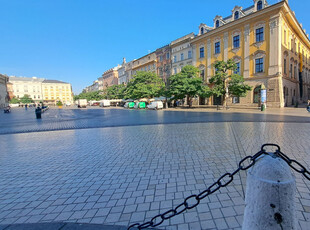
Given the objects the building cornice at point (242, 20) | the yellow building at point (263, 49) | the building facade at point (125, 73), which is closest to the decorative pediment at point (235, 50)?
the yellow building at point (263, 49)

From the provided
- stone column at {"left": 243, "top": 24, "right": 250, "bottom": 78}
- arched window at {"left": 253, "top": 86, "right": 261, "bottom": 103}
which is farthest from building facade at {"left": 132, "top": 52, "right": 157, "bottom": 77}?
arched window at {"left": 253, "top": 86, "right": 261, "bottom": 103}

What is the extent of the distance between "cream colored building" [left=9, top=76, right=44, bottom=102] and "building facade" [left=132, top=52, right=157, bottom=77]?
81.7 m

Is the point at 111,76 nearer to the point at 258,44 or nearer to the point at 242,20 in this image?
the point at 242,20

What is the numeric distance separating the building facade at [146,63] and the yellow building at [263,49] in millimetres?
20942

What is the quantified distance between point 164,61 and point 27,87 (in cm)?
10274

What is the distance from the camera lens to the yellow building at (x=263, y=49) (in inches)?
1003

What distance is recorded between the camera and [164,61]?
164 ft

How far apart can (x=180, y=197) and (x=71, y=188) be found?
7.25ft

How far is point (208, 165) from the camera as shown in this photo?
14.7 feet

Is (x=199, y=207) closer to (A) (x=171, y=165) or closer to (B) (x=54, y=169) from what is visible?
(A) (x=171, y=165)

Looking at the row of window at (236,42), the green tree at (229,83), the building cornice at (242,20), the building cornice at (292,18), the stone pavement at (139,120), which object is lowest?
the stone pavement at (139,120)

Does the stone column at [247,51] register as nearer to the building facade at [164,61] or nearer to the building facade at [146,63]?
the building facade at [164,61]

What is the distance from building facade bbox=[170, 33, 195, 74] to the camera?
40781 millimetres

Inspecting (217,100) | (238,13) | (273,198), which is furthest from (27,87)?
(273,198)
